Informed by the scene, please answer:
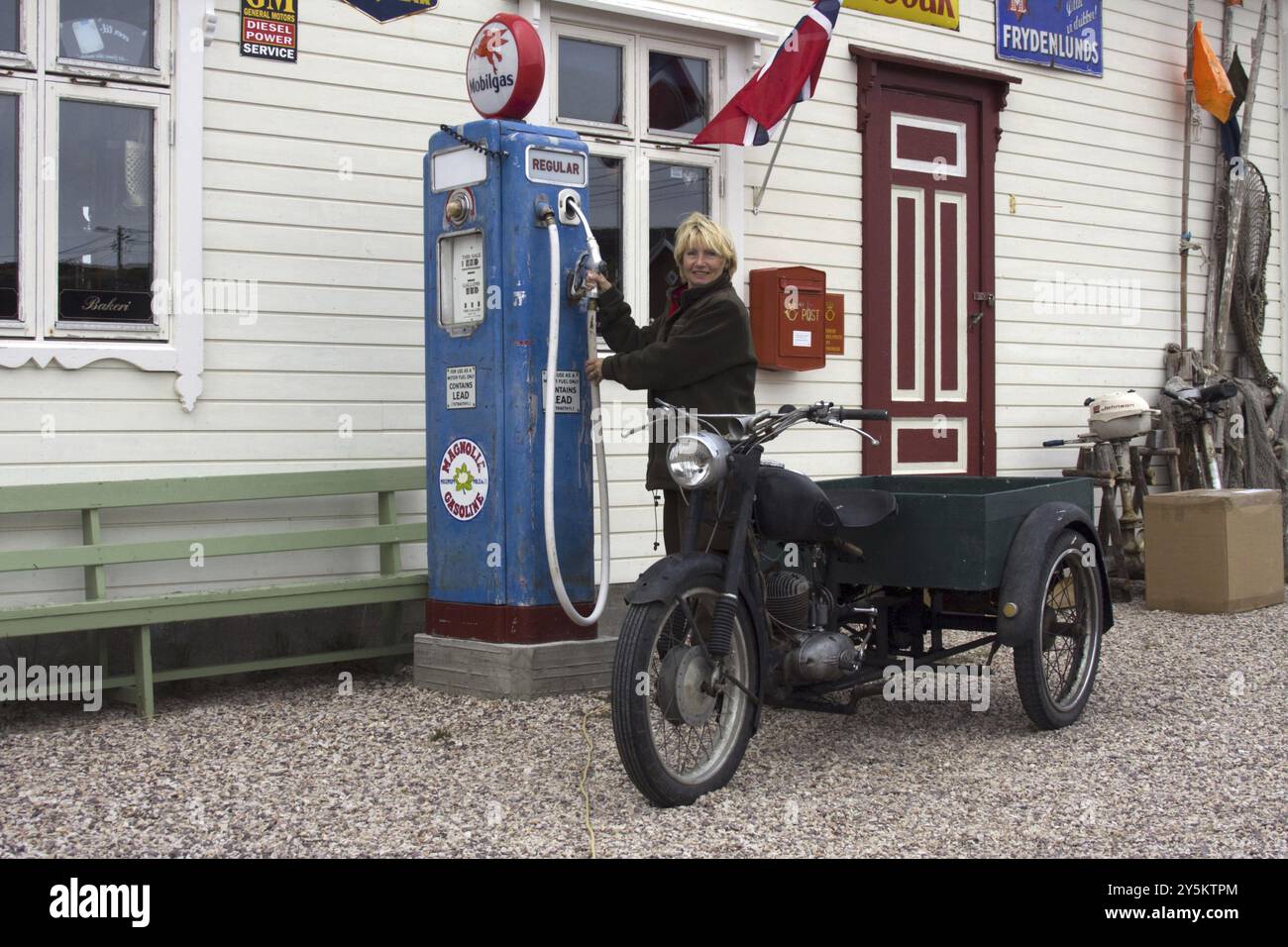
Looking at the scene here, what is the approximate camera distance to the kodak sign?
838 centimetres

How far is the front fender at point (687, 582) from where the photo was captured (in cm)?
426

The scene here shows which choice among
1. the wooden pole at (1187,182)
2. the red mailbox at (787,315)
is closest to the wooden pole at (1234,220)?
the wooden pole at (1187,182)

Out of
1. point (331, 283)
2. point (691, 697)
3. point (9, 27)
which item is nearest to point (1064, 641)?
point (691, 697)

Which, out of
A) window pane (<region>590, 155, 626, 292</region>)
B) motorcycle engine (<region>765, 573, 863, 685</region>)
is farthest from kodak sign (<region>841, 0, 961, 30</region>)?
motorcycle engine (<region>765, 573, 863, 685</region>)

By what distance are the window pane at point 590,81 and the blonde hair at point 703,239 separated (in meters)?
2.17

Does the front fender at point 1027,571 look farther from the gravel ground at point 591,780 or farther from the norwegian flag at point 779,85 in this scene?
the norwegian flag at point 779,85

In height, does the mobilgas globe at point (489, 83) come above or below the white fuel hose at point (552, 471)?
above

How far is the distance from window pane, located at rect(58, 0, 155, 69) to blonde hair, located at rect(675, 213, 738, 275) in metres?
2.51

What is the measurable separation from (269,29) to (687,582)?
3.53 m

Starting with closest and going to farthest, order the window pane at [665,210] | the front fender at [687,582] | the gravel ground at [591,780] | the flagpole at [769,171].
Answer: the gravel ground at [591,780]
the front fender at [687,582]
the window pane at [665,210]
the flagpole at [769,171]

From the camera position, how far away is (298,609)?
5.91m

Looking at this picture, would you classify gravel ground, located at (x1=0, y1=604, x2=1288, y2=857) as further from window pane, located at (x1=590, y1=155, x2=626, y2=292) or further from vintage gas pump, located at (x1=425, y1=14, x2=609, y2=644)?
window pane, located at (x1=590, y1=155, x2=626, y2=292)

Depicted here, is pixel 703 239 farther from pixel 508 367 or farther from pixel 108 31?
pixel 108 31

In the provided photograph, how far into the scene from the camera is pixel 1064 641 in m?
5.71
